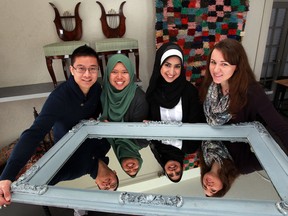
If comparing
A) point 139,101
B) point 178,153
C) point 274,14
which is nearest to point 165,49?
point 139,101

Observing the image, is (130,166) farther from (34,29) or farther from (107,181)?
(34,29)

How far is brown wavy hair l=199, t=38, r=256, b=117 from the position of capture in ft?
3.02

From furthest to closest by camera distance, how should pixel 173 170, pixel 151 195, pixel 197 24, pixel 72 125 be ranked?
pixel 197 24 → pixel 72 125 → pixel 173 170 → pixel 151 195

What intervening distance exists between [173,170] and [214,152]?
7.6 inches

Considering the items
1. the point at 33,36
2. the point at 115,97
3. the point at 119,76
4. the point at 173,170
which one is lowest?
the point at 173,170

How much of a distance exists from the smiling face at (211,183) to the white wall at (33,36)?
1505mm

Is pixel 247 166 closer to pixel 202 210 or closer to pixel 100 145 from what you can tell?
pixel 202 210

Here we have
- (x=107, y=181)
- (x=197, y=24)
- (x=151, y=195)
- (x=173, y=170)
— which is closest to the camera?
(x=151, y=195)

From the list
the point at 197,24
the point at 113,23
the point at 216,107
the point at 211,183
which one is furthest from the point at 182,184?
the point at 197,24

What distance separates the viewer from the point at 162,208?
53cm

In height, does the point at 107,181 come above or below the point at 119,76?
below

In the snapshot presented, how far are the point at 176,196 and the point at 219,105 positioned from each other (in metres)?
0.54

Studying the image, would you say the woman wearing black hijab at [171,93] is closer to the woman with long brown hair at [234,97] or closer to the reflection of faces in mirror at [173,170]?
the woman with long brown hair at [234,97]

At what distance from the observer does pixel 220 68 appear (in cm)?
94
